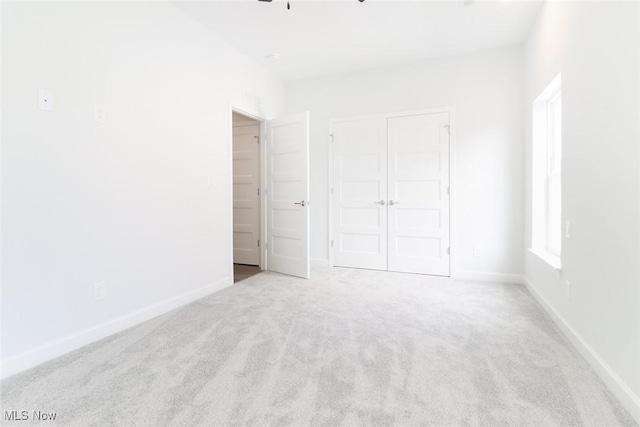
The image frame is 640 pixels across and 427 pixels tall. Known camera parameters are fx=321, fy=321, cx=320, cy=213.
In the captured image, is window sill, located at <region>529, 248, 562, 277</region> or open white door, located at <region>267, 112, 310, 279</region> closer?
window sill, located at <region>529, 248, 562, 277</region>

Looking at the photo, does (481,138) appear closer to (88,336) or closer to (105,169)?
(105,169)

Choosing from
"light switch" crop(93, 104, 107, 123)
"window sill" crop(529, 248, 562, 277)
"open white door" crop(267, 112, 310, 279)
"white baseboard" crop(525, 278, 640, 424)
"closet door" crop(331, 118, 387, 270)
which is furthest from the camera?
"closet door" crop(331, 118, 387, 270)

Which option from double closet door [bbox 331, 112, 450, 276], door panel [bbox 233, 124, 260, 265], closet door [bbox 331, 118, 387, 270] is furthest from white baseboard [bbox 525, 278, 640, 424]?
door panel [bbox 233, 124, 260, 265]

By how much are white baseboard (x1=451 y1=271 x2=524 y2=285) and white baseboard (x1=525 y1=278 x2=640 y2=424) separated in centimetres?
115

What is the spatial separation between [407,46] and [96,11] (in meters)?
2.98

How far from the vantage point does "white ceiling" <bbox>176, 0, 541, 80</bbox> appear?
2.89m

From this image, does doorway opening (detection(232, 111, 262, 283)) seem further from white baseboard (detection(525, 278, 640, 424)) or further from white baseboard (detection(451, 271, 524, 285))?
white baseboard (detection(525, 278, 640, 424))

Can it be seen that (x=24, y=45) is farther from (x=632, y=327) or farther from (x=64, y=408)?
(x=632, y=327)

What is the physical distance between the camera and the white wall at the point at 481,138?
3.74 meters

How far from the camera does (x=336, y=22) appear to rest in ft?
10.3

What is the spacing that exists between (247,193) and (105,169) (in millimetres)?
2544

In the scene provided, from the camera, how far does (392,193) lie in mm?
4246

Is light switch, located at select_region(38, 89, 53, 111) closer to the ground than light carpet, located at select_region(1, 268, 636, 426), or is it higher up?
higher up

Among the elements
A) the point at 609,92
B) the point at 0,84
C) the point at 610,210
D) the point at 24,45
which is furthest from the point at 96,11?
the point at 610,210
